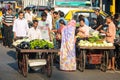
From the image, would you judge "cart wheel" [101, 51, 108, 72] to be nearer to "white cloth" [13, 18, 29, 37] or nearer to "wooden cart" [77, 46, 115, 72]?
"wooden cart" [77, 46, 115, 72]

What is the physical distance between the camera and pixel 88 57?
48.1ft

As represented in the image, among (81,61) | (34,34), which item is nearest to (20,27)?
(34,34)

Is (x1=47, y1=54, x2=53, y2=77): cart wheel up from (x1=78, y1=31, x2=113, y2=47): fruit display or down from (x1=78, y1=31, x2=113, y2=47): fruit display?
down

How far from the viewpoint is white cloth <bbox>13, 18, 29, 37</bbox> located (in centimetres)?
1761

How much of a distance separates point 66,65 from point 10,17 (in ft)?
26.9

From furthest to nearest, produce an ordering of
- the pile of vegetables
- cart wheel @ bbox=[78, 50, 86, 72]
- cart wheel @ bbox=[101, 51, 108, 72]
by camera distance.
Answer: cart wheel @ bbox=[101, 51, 108, 72] → cart wheel @ bbox=[78, 50, 86, 72] → the pile of vegetables

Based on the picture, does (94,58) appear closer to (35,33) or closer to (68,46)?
(68,46)

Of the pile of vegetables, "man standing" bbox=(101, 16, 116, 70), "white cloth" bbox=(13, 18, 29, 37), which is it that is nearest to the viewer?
the pile of vegetables

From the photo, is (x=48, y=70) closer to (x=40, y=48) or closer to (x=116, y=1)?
(x=40, y=48)

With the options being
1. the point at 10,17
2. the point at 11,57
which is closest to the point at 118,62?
the point at 11,57

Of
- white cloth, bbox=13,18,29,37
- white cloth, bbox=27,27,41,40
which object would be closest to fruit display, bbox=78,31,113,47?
white cloth, bbox=27,27,41,40

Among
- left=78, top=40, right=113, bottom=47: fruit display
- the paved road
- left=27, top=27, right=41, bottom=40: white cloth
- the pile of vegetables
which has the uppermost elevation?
left=27, top=27, right=41, bottom=40: white cloth

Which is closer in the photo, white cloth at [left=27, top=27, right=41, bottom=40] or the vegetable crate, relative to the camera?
the vegetable crate

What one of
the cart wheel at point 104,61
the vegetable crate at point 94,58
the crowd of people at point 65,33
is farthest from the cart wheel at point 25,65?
the cart wheel at point 104,61
